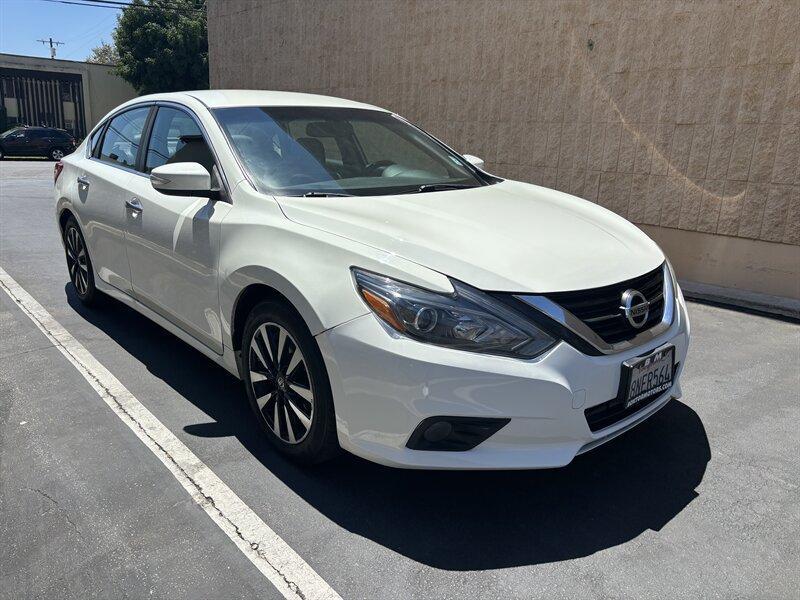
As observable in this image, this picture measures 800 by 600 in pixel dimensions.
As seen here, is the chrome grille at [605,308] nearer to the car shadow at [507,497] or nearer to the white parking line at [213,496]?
the car shadow at [507,497]

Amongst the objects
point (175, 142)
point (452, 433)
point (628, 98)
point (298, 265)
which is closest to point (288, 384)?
point (298, 265)

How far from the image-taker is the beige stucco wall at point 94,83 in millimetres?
36375

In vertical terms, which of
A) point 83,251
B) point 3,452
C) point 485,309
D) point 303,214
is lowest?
point 3,452

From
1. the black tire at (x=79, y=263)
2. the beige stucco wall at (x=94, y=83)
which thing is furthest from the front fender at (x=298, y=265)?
the beige stucco wall at (x=94, y=83)

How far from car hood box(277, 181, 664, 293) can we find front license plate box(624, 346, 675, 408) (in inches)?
14.0

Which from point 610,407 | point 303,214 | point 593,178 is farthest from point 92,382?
point 593,178

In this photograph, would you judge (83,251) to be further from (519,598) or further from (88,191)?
(519,598)

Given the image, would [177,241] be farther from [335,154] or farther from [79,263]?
[79,263]

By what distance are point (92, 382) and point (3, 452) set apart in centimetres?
86

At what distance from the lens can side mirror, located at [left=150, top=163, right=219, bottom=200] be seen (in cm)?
322

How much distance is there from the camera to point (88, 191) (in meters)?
4.71

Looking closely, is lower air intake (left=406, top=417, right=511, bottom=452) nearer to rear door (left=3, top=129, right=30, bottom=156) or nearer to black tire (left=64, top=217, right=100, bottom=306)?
black tire (left=64, top=217, right=100, bottom=306)

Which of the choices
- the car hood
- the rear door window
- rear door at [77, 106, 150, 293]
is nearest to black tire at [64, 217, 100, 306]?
rear door at [77, 106, 150, 293]

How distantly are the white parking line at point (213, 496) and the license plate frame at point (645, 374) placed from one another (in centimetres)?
135
